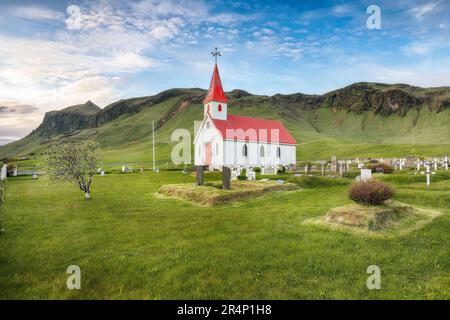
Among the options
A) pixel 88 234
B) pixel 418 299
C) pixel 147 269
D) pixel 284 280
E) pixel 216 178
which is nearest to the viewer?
pixel 418 299

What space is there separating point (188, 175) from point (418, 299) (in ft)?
110

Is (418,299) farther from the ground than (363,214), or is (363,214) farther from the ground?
(363,214)

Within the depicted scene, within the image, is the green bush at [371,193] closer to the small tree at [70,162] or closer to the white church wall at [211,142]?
the small tree at [70,162]

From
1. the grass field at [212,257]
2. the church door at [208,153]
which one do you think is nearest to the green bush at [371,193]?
the grass field at [212,257]

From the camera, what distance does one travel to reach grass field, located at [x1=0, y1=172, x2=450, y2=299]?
7.20 m

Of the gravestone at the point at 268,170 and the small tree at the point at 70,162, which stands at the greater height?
the small tree at the point at 70,162

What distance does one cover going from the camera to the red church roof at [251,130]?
4916cm

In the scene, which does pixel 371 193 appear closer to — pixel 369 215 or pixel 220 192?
pixel 369 215

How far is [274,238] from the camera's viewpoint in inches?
444

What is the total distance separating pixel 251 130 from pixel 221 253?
43.3m

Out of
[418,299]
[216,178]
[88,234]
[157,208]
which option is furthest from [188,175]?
[418,299]

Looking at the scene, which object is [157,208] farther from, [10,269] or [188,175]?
[188,175]

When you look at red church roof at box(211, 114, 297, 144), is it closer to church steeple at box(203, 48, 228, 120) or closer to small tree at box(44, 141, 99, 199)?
church steeple at box(203, 48, 228, 120)

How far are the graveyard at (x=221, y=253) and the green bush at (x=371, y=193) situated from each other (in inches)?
30.5
